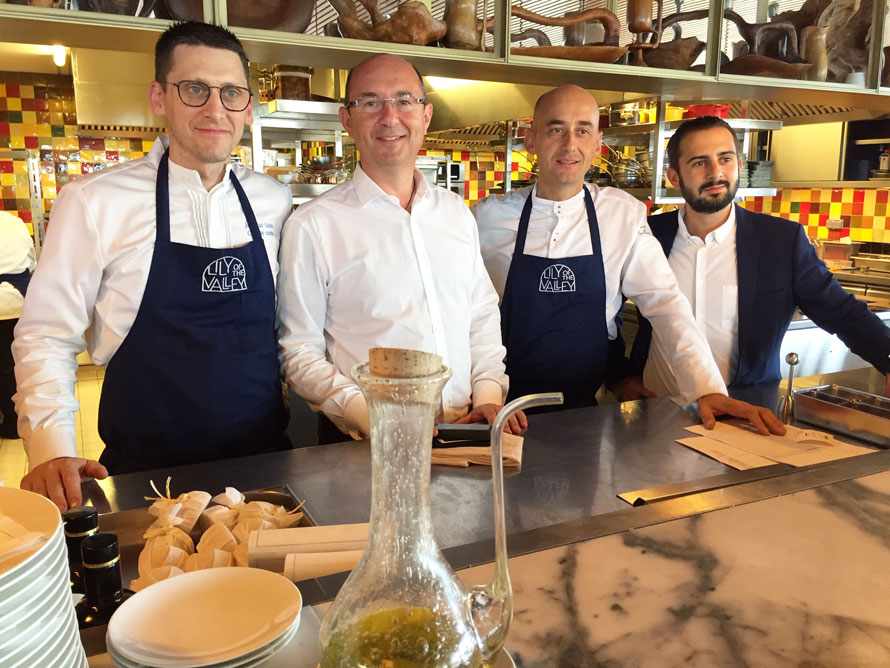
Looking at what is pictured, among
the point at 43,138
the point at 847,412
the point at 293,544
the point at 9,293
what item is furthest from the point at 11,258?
the point at 847,412

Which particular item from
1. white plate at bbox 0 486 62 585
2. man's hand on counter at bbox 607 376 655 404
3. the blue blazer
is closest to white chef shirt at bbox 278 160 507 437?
man's hand on counter at bbox 607 376 655 404

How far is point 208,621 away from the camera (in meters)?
0.81

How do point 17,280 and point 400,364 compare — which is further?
point 17,280

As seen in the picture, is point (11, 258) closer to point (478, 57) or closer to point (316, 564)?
point (478, 57)

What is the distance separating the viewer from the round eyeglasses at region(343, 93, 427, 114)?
229 centimetres

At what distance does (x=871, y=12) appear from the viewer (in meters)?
3.29

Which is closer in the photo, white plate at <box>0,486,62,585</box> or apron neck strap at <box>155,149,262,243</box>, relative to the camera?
white plate at <box>0,486,62,585</box>

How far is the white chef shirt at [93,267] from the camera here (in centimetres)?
178

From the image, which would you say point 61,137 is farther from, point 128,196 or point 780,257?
point 780,257

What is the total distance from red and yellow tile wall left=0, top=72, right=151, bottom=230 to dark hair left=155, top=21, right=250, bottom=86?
20.7 feet

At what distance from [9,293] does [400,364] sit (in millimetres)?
5329

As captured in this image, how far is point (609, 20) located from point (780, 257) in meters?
1.09

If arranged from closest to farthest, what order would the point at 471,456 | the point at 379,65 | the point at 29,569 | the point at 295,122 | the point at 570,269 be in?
the point at 29,569
the point at 471,456
the point at 379,65
the point at 570,269
the point at 295,122

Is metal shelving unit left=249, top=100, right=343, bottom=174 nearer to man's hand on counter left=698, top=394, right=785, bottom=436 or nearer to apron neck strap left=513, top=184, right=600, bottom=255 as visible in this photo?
apron neck strap left=513, top=184, right=600, bottom=255
